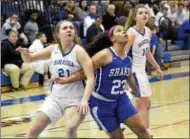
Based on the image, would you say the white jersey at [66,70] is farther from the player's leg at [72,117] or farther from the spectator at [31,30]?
the spectator at [31,30]

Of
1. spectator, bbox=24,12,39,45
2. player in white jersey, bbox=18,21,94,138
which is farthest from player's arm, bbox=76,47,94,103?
spectator, bbox=24,12,39,45

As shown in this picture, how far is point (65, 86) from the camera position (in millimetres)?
5465

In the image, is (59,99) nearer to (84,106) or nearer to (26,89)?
(84,106)

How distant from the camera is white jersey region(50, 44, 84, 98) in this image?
5.43 meters

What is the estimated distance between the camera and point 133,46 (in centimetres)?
693

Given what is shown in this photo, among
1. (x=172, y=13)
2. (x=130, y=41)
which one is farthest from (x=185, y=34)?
(x=130, y=41)

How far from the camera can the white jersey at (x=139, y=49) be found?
22.7 feet

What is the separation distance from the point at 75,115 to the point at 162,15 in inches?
505

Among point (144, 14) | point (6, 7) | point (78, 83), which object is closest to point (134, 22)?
point (144, 14)

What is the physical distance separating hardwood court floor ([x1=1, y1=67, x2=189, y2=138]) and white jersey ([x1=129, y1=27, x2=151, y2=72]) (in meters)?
1.19

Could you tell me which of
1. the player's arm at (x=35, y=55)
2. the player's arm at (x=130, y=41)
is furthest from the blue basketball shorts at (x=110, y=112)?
the player's arm at (x=130, y=41)

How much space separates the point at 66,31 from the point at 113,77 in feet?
2.37

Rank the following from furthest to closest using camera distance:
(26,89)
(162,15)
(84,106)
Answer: (162,15), (26,89), (84,106)

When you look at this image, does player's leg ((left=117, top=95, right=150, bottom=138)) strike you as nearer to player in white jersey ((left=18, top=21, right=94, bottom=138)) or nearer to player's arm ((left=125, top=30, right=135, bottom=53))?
player in white jersey ((left=18, top=21, right=94, bottom=138))
